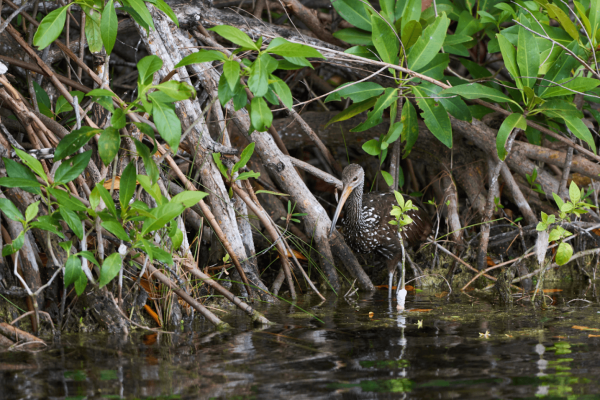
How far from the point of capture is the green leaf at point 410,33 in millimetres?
3742

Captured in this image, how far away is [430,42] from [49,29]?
2.39 m

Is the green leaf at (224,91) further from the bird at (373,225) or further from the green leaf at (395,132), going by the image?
the bird at (373,225)

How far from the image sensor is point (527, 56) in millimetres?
3666

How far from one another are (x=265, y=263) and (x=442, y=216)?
67.8 inches

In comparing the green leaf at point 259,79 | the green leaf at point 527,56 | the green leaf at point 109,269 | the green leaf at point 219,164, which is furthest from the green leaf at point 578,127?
the green leaf at point 109,269

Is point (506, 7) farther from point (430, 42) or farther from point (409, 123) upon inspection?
point (409, 123)

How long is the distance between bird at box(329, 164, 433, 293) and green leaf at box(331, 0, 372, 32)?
1.09m

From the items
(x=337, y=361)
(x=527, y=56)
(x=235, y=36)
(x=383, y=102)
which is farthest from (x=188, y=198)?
(x=527, y=56)

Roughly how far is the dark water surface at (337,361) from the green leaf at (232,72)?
110 cm

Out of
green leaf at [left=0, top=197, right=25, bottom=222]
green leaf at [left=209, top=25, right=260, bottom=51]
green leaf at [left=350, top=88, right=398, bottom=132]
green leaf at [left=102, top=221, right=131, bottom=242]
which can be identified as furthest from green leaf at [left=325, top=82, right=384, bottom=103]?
green leaf at [left=0, top=197, right=25, bottom=222]

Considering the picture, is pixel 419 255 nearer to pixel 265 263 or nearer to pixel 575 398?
pixel 265 263

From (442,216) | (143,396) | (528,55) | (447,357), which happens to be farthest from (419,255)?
(143,396)

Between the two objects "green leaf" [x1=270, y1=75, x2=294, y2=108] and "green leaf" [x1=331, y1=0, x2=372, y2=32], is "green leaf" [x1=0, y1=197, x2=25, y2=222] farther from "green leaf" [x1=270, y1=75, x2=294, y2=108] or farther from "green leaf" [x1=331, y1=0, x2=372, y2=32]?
"green leaf" [x1=331, y1=0, x2=372, y2=32]

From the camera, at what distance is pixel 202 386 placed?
2.04 m
